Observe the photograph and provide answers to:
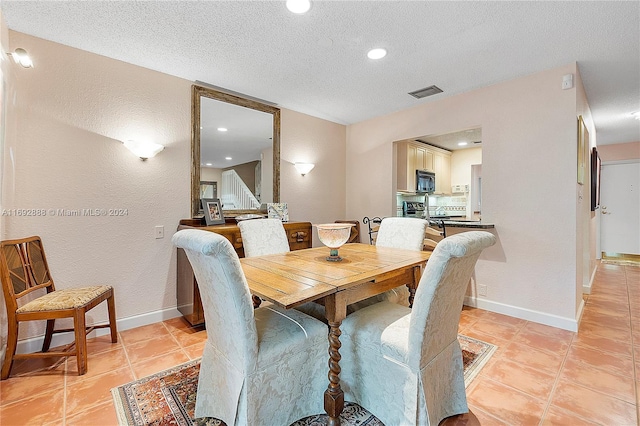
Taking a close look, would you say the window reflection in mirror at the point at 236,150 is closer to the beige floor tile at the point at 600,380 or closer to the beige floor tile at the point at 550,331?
the beige floor tile at the point at 550,331

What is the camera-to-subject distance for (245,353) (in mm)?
1257

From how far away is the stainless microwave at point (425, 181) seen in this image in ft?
16.2

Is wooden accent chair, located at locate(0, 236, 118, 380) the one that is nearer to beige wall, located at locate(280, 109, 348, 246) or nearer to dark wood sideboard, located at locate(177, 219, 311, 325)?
dark wood sideboard, located at locate(177, 219, 311, 325)

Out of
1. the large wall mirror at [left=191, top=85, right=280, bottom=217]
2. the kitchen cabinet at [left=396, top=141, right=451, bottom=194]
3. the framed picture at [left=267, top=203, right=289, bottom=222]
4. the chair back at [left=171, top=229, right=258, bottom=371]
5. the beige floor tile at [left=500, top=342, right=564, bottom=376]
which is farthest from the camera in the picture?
the kitchen cabinet at [left=396, top=141, right=451, bottom=194]

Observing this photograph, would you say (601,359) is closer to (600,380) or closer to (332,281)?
(600,380)

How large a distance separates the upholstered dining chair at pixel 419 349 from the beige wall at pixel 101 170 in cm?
212

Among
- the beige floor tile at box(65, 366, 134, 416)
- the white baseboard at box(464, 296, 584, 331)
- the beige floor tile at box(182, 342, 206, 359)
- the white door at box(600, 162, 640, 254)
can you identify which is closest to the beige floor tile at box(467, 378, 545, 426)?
the white baseboard at box(464, 296, 584, 331)

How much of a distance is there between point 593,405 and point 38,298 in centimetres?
357

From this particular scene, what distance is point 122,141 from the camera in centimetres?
260

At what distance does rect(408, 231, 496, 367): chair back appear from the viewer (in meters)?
1.17

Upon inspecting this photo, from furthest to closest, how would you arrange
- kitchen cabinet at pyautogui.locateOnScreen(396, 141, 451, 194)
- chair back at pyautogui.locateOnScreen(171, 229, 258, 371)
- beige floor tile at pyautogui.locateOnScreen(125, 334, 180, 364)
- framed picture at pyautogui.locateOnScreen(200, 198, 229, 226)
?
1. kitchen cabinet at pyautogui.locateOnScreen(396, 141, 451, 194)
2. framed picture at pyautogui.locateOnScreen(200, 198, 229, 226)
3. beige floor tile at pyautogui.locateOnScreen(125, 334, 180, 364)
4. chair back at pyautogui.locateOnScreen(171, 229, 258, 371)

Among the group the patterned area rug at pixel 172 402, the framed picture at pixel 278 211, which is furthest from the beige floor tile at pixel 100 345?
the framed picture at pixel 278 211

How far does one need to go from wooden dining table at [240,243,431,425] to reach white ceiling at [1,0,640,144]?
5.36ft

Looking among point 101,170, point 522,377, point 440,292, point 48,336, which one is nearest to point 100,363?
point 48,336
